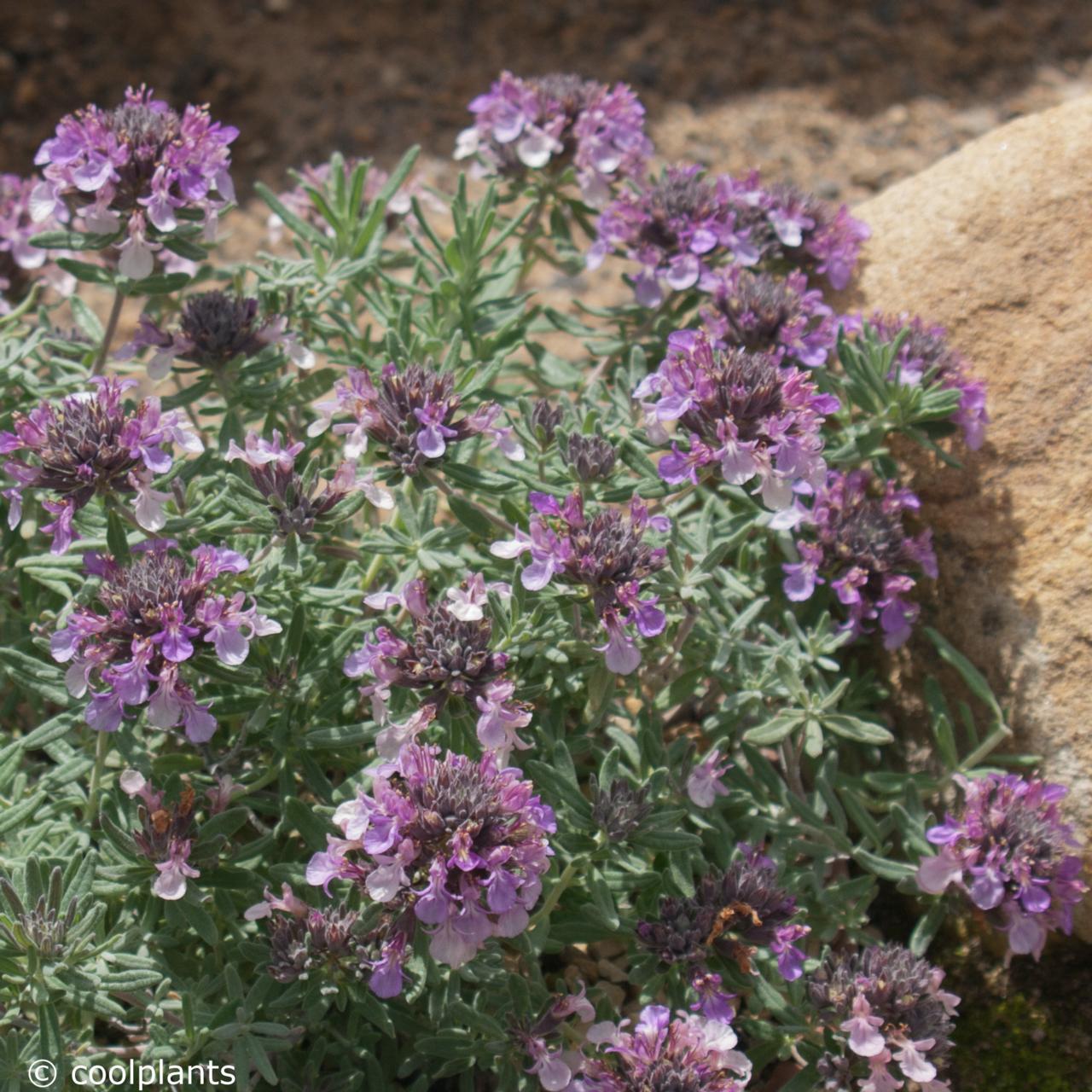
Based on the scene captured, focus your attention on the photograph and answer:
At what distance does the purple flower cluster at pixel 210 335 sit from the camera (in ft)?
13.5

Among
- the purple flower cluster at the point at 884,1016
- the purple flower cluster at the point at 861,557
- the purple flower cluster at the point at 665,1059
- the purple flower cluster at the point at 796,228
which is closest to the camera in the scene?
the purple flower cluster at the point at 665,1059

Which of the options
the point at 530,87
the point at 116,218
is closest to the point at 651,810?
the point at 116,218

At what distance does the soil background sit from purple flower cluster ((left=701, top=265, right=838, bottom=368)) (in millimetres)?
3349

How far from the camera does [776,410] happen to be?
3531 millimetres

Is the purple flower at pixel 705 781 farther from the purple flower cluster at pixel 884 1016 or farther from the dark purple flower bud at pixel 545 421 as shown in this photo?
the dark purple flower bud at pixel 545 421

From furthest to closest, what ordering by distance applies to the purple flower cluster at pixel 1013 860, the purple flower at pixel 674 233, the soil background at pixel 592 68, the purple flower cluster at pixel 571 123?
the soil background at pixel 592 68 < the purple flower cluster at pixel 571 123 < the purple flower at pixel 674 233 < the purple flower cluster at pixel 1013 860

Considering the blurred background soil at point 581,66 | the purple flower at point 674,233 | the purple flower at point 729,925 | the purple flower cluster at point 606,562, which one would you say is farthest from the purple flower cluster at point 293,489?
the blurred background soil at point 581,66

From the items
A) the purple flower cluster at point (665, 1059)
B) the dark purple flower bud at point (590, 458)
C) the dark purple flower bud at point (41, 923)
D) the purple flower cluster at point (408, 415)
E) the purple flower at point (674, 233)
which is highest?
the purple flower at point (674, 233)

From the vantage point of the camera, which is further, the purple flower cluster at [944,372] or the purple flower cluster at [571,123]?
the purple flower cluster at [571,123]

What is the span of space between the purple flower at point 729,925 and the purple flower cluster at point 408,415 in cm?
150

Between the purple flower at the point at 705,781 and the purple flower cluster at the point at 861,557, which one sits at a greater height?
the purple flower cluster at the point at 861,557

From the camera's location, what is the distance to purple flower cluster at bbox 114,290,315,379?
4.11m

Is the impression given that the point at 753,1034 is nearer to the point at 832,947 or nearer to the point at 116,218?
the point at 832,947

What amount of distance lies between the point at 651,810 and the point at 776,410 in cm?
123
